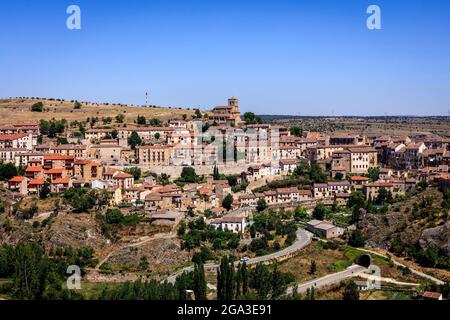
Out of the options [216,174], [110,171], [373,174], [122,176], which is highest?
[110,171]

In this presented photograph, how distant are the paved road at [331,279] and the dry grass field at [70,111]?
27.7m

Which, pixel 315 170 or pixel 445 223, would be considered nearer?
pixel 445 223

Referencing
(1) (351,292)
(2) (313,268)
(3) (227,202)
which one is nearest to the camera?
Answer: (1) (351,292)

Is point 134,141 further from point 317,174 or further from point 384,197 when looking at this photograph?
point 384,197

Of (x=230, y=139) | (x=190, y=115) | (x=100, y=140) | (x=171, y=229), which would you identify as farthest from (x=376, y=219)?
(x=190, y=115)

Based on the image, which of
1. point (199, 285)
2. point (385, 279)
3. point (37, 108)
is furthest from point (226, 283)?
point (37, 108)

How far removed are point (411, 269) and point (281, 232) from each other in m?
6.61

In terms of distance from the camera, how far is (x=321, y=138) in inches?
1732

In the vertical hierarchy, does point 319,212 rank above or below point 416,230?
above

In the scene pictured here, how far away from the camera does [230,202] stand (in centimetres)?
3250

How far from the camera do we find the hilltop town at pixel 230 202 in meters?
26.1

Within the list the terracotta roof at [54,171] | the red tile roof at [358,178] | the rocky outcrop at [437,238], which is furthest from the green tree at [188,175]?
the rocky outcrop at [437,238]

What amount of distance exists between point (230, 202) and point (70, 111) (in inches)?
1069
